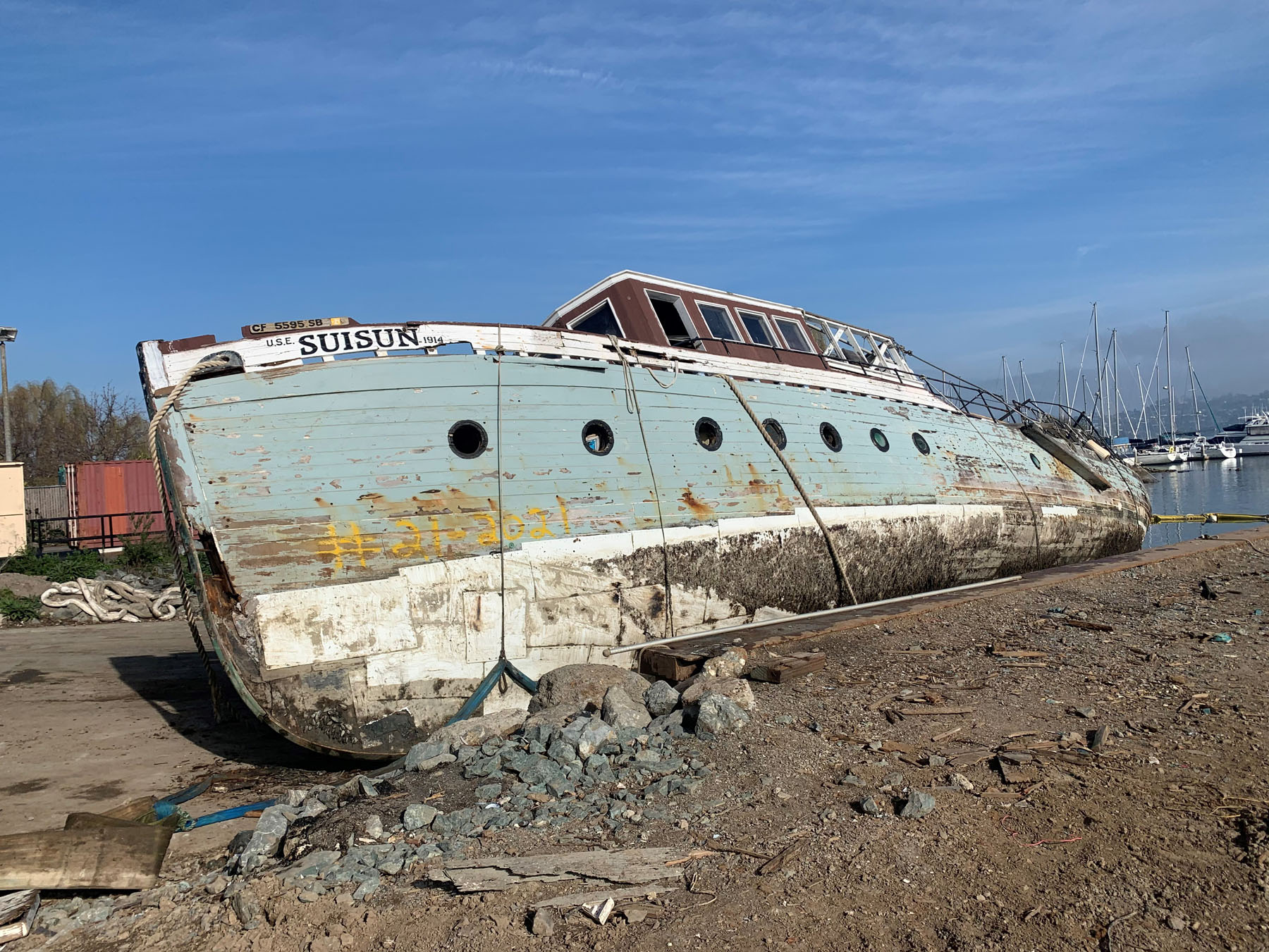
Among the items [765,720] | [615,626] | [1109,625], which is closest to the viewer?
[765,720]

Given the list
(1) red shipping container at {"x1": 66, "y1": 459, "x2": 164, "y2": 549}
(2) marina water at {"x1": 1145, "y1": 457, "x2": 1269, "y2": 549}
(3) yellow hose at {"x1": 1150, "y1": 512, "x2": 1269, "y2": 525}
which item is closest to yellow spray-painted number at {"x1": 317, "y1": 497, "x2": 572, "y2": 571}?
(2) marina water at {"x1": 1145, "y1": 457, "x2": 1269, "y2": 549}

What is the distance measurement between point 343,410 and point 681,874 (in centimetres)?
A: 485

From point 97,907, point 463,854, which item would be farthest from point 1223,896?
point 97,907

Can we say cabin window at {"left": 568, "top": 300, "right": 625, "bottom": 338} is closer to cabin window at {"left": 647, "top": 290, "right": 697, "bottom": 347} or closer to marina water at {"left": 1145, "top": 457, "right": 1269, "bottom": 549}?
cabin window at {"left": 647, "top": 290, "right": 697, "bottom": 347}

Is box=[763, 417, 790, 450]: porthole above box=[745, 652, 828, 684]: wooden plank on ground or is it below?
above

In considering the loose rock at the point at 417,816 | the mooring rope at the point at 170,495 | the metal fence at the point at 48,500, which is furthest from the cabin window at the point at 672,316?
the metal fence at the point at 48,500

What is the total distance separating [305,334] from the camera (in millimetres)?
7445

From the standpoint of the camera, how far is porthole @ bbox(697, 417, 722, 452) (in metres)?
9.58

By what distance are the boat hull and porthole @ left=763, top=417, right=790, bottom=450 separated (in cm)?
10

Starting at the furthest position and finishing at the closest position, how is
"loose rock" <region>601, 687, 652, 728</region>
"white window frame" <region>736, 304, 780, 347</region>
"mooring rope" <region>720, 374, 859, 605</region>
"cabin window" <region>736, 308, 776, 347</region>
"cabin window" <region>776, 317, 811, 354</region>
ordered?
1. "cabin window" <region>776, 317, 811, 354</region>
2. "cabin window" <region>736, 308, 776, 347</region>
3. "white window frame" <region>736, 304, 780, 347</region>
4. "mooring rope" <region>720, 374, 859, 605</region>
5. "loose rock" <region>601, 687, 652, 728</region>

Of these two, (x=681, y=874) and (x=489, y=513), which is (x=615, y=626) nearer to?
(x=489, y=513)

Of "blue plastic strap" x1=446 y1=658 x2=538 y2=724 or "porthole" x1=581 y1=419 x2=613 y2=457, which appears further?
"porthole" x1=581 y1=419 x2=613 y2=457

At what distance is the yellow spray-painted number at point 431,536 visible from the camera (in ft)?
22.8

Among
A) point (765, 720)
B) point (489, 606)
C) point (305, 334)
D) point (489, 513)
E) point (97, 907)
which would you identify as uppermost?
point (305, 334)
